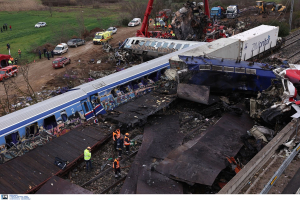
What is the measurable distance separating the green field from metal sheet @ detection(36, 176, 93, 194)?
2933 cm

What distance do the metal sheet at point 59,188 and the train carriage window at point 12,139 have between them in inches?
146

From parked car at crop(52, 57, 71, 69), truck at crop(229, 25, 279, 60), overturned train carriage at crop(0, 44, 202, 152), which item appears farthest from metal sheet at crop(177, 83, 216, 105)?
parked car at crop(52, 57, 71, 69)

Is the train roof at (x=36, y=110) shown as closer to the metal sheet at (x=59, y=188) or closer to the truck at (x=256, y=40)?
the metal sheet at (x=59, y=188)

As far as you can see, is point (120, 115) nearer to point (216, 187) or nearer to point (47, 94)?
point (216, 187)

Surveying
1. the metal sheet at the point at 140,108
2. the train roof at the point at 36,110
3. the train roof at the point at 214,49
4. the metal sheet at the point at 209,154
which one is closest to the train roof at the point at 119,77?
the train roof at the point at 36,110

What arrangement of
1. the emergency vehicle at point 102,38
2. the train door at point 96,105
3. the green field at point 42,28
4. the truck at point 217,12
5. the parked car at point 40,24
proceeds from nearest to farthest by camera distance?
the train door at point 96,105 < the emergency vehicle at point 102,38 < the green field at point 42,28 < the truck at point 217,12 < the parked car at point 40,24

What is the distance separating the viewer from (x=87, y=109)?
656 inches

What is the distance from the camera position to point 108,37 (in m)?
42.8

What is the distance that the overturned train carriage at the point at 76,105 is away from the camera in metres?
13.7

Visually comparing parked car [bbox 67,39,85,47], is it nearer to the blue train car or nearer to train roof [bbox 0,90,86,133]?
train roof [bbox 0,90,86,133]

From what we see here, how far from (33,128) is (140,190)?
23.6 ft

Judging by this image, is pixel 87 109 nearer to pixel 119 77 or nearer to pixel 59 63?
pixel 119 77

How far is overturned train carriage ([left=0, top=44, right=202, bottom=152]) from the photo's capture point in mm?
13714

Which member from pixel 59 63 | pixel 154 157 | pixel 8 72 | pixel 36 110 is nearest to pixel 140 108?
pixel 154 157
